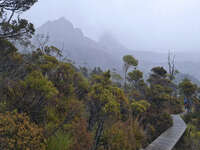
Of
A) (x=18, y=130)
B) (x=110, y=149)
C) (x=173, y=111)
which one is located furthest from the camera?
(x=173, y=111)

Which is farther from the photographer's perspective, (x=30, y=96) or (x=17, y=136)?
(x=30, y=96)

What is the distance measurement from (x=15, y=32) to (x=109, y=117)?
4348 millimetres

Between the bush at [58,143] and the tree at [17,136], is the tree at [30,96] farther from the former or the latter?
the tree at [17,136]

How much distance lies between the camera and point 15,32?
16.0ft

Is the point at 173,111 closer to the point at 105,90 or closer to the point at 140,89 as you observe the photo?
the point at 140,89

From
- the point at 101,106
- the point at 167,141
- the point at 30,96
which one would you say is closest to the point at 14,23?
the point at 30,96

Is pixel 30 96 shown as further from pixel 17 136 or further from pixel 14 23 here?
pixel 14 23

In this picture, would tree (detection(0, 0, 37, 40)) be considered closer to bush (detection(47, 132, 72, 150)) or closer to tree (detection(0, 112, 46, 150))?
tree (detection(0, 112, 46, 150))

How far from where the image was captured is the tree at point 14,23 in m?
4.79

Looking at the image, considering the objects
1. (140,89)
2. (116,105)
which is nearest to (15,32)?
(116,105)

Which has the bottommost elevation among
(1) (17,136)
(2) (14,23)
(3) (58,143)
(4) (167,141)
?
(4) (167,141)

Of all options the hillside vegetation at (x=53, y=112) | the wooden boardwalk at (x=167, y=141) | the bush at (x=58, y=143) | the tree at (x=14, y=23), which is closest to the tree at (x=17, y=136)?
the hillside vegetation at (x=53, y=112)

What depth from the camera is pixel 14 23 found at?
4875 mm

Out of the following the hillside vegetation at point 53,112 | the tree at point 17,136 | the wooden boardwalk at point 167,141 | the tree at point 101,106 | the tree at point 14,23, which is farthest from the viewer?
the tree at point 14,23
